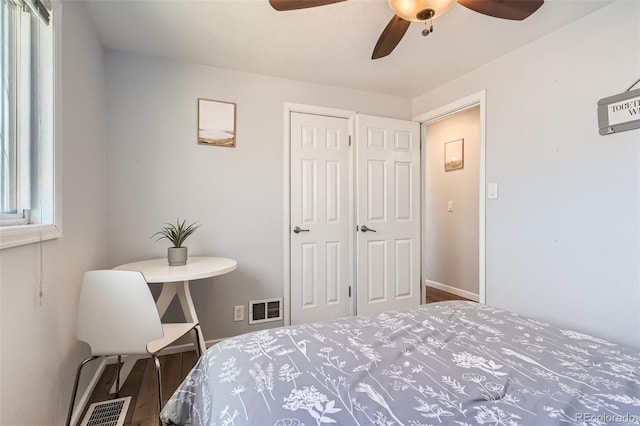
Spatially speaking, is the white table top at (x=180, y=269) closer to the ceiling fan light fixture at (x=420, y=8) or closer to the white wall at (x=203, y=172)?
the white wall at (x=203, y=172)

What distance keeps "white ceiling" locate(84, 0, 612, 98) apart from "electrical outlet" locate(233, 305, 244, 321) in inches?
79.2

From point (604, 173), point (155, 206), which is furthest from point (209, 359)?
point (604, 173)

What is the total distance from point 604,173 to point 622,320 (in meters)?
0.82

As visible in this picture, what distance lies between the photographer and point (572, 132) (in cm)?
180

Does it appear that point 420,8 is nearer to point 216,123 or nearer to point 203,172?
point 216,123

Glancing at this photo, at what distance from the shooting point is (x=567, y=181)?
1.83 m

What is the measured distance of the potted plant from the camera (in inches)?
73.8

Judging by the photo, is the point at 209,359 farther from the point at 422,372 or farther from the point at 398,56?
the point at 398,56

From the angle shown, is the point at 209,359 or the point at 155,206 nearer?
the point at 209,359

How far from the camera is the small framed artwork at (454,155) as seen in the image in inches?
145

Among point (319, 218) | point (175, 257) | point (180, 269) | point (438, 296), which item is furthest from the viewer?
point (438, 296)

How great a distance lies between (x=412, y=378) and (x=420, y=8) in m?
1.45

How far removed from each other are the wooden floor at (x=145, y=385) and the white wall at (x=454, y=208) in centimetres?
254

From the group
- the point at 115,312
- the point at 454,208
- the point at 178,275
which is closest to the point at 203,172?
the point at 178,275
